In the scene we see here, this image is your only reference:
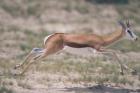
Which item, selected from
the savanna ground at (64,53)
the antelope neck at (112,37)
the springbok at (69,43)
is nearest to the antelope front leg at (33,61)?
the springbok at (69,43)

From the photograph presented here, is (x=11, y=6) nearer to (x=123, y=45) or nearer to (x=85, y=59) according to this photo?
(x=123, y=45)

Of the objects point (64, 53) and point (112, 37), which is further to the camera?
point (64, 53)

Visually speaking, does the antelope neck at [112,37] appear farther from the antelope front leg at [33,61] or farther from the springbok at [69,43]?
the antelope front leg at [33,61]

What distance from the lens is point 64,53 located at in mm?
17672

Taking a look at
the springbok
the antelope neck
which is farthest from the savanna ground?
the antelope neck

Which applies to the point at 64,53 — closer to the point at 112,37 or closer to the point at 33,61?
the point at 112,37

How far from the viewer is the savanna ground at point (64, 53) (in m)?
12.2

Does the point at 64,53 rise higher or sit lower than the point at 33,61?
higher

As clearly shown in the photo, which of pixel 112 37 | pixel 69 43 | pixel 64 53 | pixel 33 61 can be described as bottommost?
pixel 33 61

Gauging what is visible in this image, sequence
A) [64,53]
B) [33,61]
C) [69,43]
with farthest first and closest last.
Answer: [64,53] → [33,61] → [69,43]

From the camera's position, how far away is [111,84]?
12688 millimetres

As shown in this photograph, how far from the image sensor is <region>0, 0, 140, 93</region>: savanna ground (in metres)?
12.2

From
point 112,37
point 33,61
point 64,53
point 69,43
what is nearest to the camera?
point 69,43

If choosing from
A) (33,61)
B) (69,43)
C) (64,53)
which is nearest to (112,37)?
(69,43)
